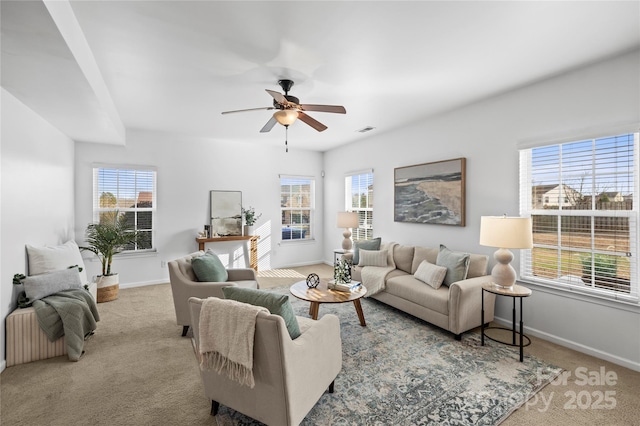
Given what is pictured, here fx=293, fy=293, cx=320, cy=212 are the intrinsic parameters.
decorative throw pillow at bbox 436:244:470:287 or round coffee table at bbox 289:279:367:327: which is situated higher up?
decorative throw pillow at bbox 436:244:470:287

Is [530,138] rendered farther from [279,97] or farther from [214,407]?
[214,407]

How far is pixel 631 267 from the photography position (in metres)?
2.61

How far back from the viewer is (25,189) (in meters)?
3.05

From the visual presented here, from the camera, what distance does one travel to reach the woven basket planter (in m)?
4.35

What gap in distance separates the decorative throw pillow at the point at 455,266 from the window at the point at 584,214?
0.63 m

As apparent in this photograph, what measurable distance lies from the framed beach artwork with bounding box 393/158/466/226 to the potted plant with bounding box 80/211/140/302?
4.47m

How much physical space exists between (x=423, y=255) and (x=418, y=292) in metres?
0.82

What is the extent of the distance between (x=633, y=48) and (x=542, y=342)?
2.85 m

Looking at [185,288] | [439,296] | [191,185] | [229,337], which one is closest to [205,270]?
[185,288]

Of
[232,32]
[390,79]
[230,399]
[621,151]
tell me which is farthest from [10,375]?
[621,151]

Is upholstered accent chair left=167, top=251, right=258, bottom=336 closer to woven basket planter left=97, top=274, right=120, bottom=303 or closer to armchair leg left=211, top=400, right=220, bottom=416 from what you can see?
armchair leg left=211, top=400, right=220, bottom=416

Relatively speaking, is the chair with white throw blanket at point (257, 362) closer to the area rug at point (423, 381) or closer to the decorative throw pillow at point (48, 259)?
the area rug at point (423, 381)

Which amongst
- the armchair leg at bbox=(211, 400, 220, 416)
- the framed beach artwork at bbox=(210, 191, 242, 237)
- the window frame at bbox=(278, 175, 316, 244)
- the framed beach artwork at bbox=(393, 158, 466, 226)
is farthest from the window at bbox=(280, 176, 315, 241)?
the armchair leg at bbox=(211, 400, 220, 416)

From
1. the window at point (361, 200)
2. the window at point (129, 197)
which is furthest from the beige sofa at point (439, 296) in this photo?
the window at point (129, 197)
